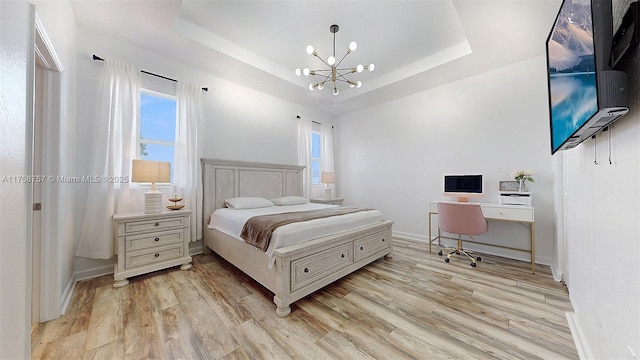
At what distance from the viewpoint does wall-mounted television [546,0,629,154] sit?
0.83 metres

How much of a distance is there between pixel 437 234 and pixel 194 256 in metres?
3.85

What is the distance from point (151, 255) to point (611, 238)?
3.59 meters

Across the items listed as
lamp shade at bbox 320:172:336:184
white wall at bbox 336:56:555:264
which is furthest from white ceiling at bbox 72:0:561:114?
lamp shade at bbox 320:172:336:184

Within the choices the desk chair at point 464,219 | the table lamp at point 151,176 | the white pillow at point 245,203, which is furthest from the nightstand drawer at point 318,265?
the table lamp at point 151,176

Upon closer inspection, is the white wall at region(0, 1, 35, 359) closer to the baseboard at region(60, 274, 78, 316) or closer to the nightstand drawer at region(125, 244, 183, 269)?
the baseboard at region(60, 274, 78, 316)

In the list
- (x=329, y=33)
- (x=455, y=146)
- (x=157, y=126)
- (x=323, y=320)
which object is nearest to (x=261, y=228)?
(x=323, y=320)

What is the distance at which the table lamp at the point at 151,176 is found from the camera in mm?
2424

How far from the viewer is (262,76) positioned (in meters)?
3.52

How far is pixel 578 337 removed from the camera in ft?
4.80

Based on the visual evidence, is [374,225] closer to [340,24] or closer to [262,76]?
[340,24]

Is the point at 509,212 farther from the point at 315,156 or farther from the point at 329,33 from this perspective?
the point at 315,156

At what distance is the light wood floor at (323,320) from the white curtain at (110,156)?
459mm

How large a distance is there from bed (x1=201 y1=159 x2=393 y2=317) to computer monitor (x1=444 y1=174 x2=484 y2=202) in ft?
4.19

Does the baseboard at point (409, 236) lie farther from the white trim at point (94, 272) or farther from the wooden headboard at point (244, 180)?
the white trim at point (94, 272)
